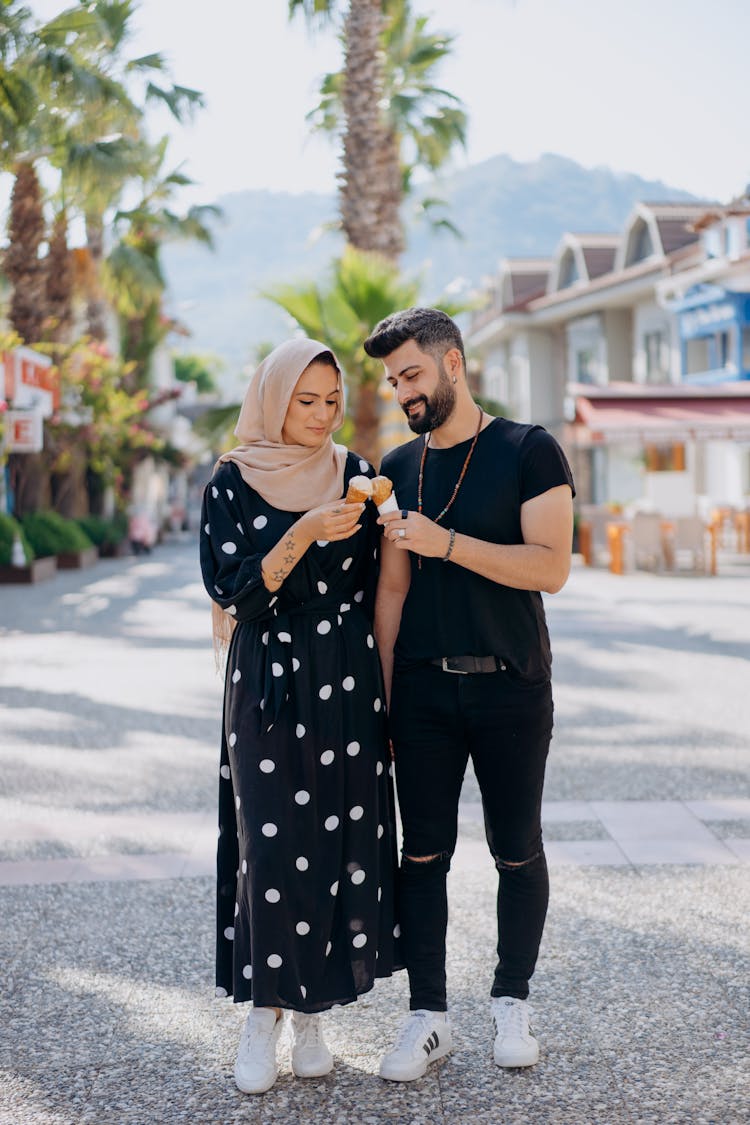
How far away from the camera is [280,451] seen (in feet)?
9.24

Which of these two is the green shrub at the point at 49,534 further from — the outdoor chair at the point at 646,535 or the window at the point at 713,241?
the window at the point at 713,241

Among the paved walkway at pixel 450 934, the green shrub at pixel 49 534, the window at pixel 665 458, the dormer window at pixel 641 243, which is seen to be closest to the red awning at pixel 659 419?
the window at pixel 665 458

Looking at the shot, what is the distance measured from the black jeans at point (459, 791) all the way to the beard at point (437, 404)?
57 centimetres

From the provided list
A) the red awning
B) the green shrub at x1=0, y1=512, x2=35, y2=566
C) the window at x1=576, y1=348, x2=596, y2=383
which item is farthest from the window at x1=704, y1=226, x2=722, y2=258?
the green shrub at x1=0, y1=512, x2=35, y2=566

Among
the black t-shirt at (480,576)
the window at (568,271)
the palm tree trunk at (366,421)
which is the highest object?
the window at (568,271)

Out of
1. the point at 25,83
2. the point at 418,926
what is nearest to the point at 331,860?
the point at 418,926

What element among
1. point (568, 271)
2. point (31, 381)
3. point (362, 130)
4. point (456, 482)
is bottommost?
point (456, 482)

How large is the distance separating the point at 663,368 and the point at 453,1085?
25.5 meters

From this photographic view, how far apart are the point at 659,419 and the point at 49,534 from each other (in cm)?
1030

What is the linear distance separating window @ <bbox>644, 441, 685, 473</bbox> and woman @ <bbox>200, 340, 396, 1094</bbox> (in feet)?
70.3

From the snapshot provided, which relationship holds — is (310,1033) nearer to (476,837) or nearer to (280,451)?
(280,451)

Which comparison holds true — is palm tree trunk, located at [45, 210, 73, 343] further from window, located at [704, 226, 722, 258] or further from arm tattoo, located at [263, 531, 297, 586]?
arm tattoo, located at [263, 531, 297, 586]

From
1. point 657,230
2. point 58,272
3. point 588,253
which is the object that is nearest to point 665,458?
point 657,230

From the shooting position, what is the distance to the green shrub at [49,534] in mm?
20891
